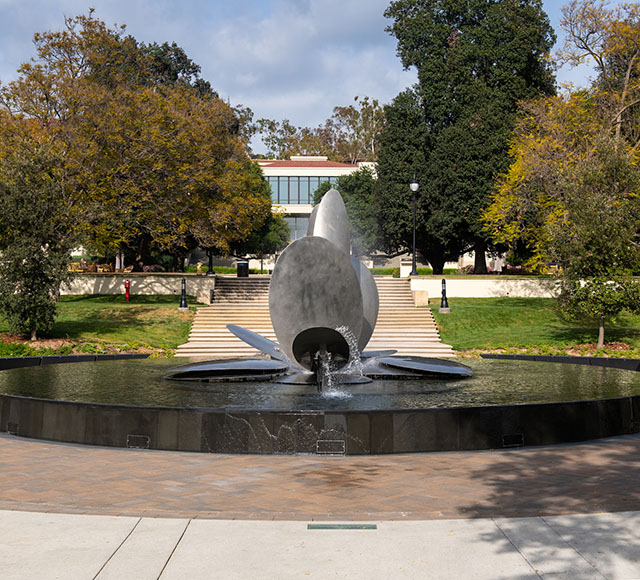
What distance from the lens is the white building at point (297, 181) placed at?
81312 mm

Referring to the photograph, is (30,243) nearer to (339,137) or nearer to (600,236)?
(600,236)

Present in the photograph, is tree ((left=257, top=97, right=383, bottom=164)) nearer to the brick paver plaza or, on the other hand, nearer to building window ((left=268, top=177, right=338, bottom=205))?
building window ((left=268, top=177, right=338, bottom=205))

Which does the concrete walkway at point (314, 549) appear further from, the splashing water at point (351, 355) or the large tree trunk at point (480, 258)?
the large tree trunk at point (480, 258)

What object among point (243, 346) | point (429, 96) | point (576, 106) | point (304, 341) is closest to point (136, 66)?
point (429, 96)

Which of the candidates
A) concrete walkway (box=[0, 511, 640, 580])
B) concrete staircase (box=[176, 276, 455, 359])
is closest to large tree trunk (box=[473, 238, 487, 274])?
concrete staircase (box=[176, 276, 455, 359])

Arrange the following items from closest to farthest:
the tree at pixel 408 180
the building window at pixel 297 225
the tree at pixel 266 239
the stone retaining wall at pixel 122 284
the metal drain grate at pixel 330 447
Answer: the metal drain grate at pixel 330 447 → the stone retaining wall at pixel 122 284 → the tree at pixel 408 180 → the tree at pixel 266 239 → the building window at pixel 297 225

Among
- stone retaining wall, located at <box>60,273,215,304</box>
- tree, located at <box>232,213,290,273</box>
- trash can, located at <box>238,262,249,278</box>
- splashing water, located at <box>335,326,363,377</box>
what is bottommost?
splashing water, located at <box>335,326,363,377</box>

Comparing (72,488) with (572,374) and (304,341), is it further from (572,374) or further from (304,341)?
(572,374)

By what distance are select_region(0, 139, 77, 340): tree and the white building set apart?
58.4 meters

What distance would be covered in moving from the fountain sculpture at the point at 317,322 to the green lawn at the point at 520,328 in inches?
471

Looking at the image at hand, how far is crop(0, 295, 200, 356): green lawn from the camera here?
2352cm

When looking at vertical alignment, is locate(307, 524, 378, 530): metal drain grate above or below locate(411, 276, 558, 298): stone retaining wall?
below

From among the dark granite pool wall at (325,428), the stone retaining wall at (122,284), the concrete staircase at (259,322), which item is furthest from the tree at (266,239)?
the dark granite pool wall at (325,428)

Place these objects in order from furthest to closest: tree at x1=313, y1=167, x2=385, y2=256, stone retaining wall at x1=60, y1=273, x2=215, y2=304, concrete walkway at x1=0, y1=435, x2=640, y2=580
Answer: tree at x1=313, y1=167, x2=385, y2=256 < stone retaining wall at x1=60, y1=273, x2=215, y2=304 < concrete walkway at x1=0, y1=435, x2=640, y2=580
